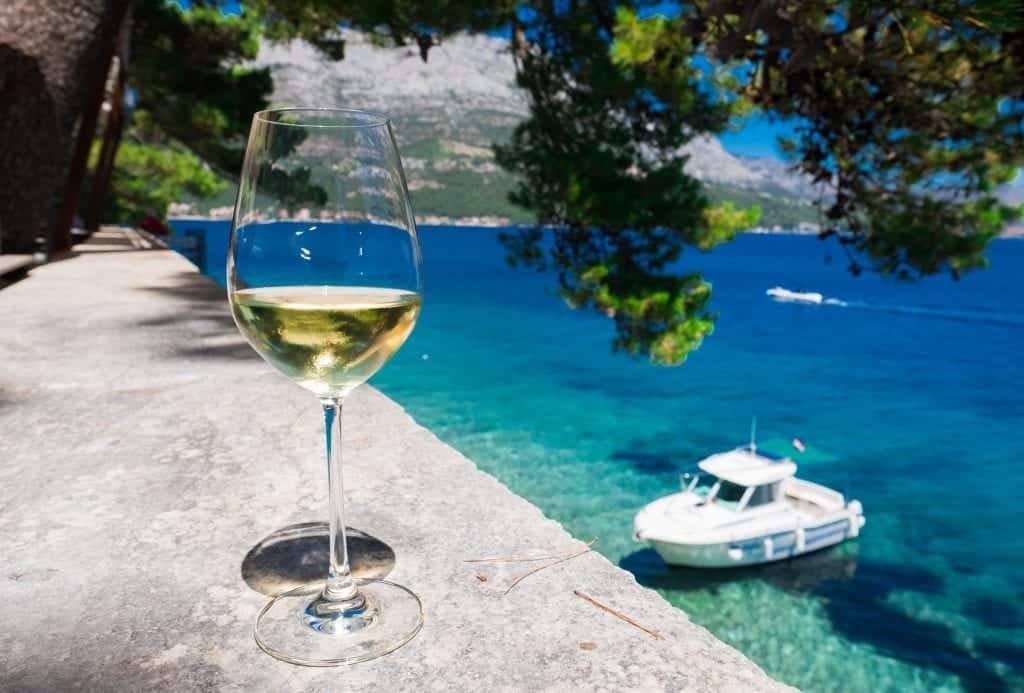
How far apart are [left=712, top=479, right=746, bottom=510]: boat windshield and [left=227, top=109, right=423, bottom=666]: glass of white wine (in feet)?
64.3

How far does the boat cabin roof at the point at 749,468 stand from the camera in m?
18.5

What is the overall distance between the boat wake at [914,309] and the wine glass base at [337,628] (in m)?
63.4

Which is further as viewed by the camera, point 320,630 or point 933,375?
point 933,375

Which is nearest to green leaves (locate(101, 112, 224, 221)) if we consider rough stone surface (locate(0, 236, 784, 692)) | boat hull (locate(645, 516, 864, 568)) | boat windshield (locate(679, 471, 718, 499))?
boat windshield (locate(679, 471, 718, 499))

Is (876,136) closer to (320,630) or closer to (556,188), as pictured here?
(556,188)

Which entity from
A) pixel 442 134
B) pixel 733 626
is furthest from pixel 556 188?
pixel 442 134

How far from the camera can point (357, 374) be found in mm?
898

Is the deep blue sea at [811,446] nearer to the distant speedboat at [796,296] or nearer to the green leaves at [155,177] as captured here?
the green leaves at [155,177]

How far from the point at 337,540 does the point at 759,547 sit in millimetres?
18918

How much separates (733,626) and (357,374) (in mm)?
16792

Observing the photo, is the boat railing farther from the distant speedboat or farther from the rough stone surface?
the distant speedboat

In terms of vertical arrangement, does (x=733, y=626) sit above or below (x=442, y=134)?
below

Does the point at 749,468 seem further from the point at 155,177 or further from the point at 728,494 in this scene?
the point at 155,177

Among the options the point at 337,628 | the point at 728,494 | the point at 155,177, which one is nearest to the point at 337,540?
the point at 337,628
